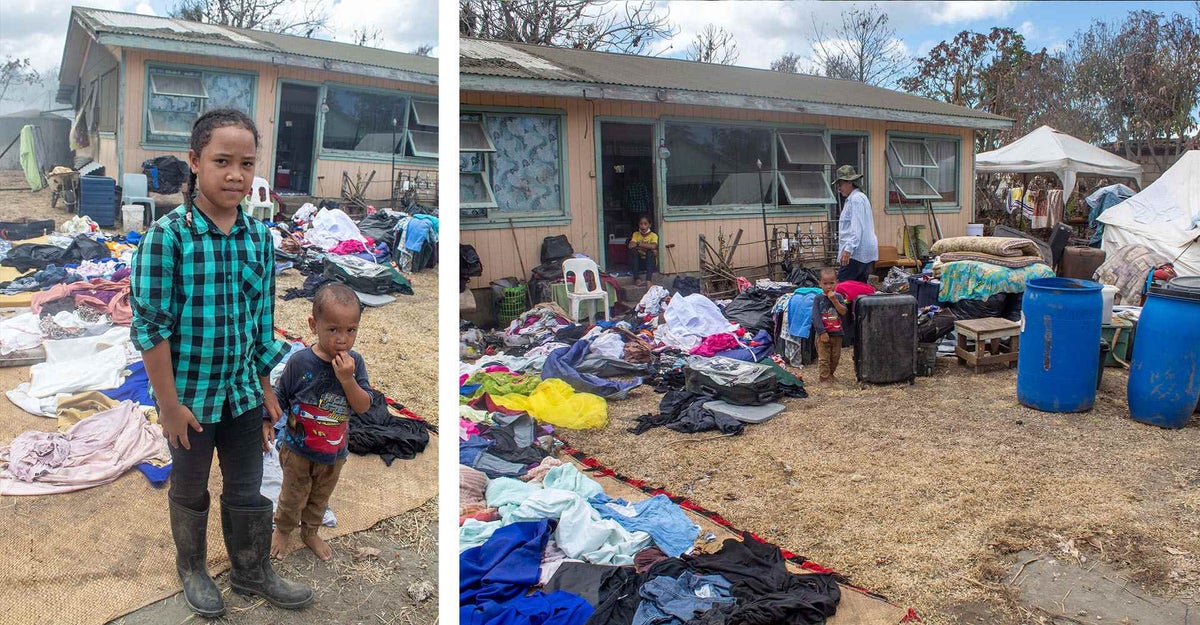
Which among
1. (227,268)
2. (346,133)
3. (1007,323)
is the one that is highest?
(346,133)

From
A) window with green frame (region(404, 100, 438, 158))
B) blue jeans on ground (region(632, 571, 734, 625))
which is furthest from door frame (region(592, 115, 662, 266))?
window with green frame (region(404, 100, 438, 158))

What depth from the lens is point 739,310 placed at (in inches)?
238

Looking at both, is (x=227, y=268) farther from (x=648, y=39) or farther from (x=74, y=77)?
(x=648, y=39)

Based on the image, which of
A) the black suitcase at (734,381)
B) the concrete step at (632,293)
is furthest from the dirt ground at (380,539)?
the concrete step at (632,293)

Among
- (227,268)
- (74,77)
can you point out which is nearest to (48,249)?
(74,77)

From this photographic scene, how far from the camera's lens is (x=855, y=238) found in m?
5.57

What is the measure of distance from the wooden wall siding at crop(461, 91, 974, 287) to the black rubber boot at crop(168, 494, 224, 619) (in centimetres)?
393

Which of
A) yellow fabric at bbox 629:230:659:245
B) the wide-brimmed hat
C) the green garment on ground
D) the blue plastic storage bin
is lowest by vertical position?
the green garment on ground

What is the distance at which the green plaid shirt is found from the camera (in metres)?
1.44

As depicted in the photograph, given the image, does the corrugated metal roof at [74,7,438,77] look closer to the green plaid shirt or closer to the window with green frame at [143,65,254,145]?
the window with green frame at [143,65,254,145]

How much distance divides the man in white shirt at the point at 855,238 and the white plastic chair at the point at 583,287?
5.59 ft

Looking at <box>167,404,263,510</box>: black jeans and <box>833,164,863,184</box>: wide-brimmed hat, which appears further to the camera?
<box>833,164,863,184</box>: wide-brimmed hat

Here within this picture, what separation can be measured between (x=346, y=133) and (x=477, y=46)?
3925 mm

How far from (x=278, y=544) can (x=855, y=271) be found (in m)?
4.89
